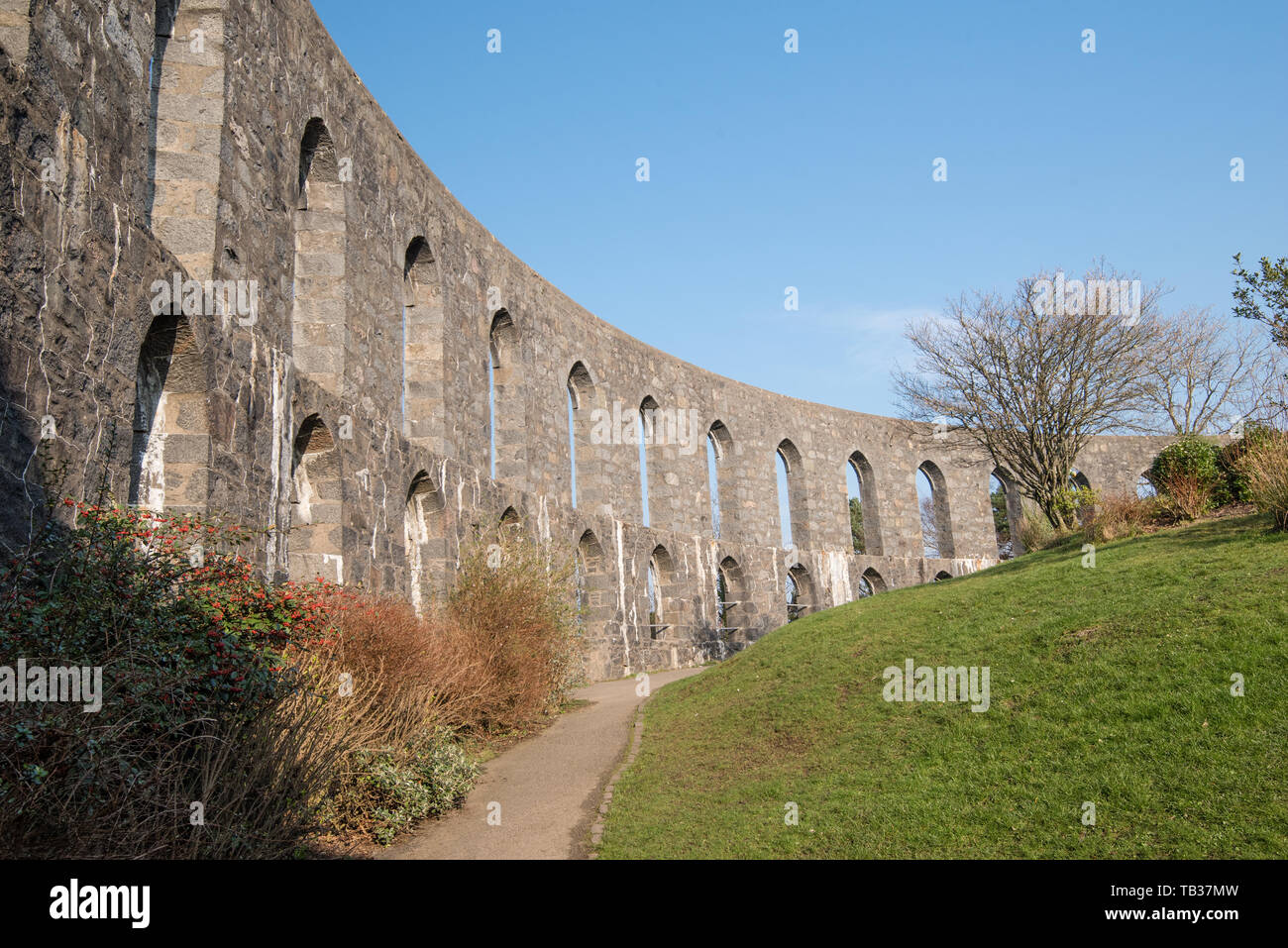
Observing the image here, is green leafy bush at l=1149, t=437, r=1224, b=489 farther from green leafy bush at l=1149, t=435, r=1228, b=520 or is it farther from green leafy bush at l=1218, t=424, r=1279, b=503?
green leafy bush at l=1218, t=424, r=1279, b=503

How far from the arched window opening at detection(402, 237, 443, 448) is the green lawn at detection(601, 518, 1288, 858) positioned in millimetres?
6421

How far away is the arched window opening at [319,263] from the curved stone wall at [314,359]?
39 millimetres

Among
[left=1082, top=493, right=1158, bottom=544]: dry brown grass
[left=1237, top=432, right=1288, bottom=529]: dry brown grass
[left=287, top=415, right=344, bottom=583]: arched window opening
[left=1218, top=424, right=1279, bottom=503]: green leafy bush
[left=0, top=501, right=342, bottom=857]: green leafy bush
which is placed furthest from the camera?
[left=1082, top=493, right=1158, bottom=544]: dry brown grass

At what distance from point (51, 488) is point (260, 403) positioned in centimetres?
327

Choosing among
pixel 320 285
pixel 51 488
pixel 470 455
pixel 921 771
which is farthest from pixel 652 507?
pixel 51 488

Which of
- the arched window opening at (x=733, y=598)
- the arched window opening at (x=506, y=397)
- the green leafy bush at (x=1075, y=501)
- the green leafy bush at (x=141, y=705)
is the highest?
the arched window opening at (x=506, y=397)

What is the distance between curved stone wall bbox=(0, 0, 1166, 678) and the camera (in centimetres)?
578

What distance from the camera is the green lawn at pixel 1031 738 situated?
5422mm

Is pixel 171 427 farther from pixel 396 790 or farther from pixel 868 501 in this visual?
pixel 868 501

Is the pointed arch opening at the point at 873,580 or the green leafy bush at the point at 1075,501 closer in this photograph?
the green leafy bush at the point at 1075,501

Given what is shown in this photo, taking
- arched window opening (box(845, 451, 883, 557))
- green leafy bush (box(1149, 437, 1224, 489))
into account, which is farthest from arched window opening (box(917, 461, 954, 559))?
green leafy bush (box(1149, 437, 1224, 489))

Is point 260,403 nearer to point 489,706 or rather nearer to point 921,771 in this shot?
point 489,706

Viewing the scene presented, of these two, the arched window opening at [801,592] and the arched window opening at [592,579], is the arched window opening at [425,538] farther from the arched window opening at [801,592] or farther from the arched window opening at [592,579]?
the arched window opening at [801,592]

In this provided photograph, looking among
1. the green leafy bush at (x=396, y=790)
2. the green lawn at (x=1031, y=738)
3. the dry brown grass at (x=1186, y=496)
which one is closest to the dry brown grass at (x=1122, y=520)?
the dry brown grass at (x=1186, y=496)
